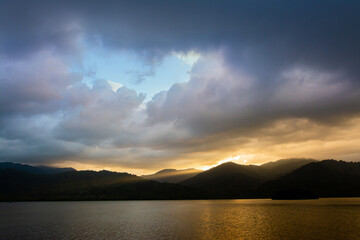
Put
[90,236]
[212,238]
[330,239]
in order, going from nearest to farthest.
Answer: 1. [330,239]
2. [212,238]
3. [90,236]

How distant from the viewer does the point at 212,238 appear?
245 ft

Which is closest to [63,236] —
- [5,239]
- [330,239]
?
[5,239]

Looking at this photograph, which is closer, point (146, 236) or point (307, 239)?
point (307, 239)

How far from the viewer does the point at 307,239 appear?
69.4 meters

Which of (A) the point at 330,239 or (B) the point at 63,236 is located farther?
(B) the point at 63,236

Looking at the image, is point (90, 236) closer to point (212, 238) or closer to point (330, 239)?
point (212, 238)

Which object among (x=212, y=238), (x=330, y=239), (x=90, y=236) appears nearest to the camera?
(x=330, y=239)

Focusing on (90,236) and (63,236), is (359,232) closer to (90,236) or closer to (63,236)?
(90,236)

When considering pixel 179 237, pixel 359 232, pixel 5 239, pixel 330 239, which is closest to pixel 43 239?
pixel 5 239

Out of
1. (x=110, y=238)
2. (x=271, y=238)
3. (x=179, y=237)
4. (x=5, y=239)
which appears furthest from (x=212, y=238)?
(x=5, y=239)

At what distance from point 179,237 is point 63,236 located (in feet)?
123

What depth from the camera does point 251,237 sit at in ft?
247

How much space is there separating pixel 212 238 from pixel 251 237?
11.6m

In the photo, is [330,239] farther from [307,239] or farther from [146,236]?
[146,236]
